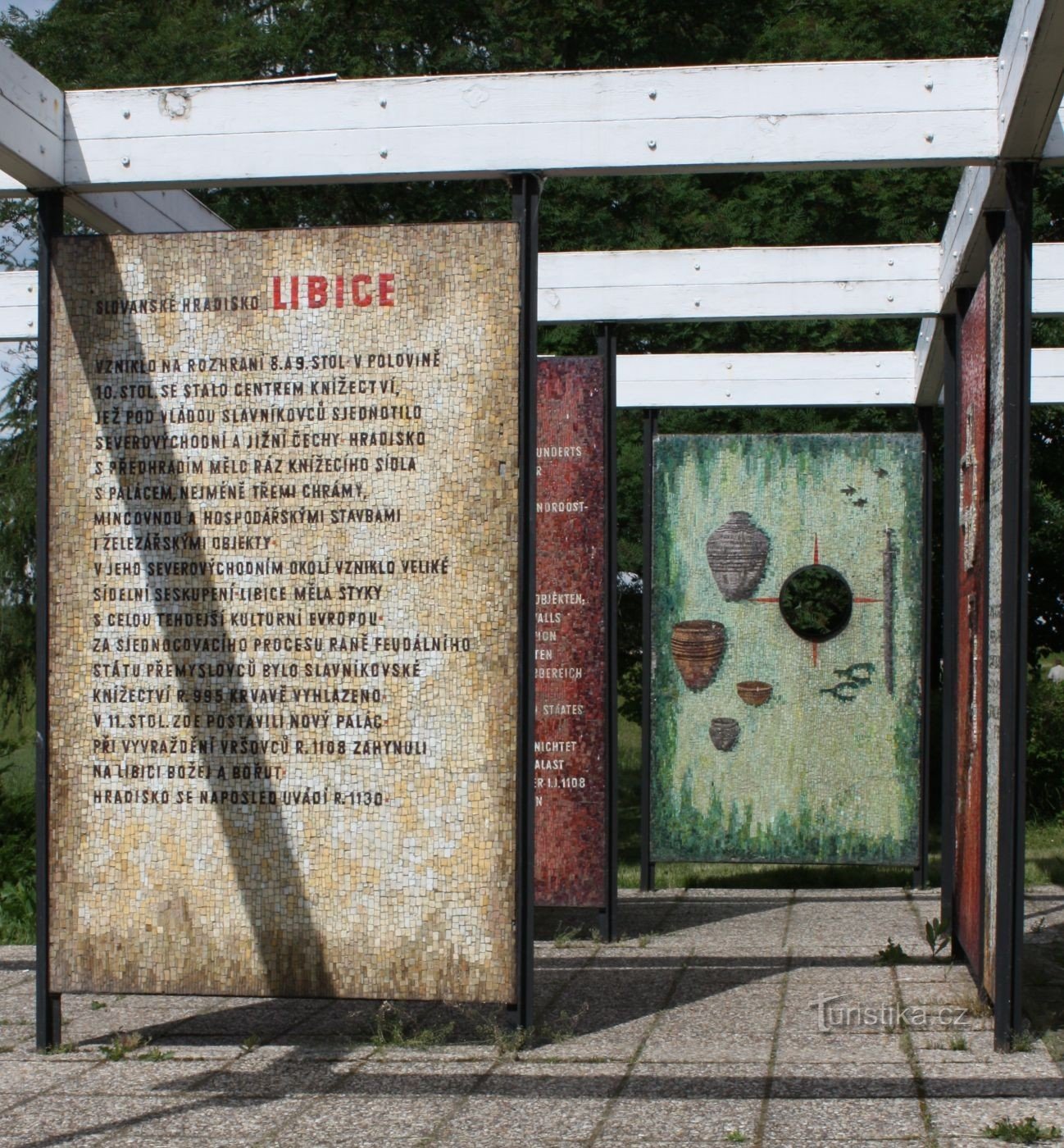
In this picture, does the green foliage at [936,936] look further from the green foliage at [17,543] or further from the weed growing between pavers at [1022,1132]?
the green foliage at [17,543]

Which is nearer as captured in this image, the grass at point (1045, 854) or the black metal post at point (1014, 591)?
the black metal post at point (1014, 591)

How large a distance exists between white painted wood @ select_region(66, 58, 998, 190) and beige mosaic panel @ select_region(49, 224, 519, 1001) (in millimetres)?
261

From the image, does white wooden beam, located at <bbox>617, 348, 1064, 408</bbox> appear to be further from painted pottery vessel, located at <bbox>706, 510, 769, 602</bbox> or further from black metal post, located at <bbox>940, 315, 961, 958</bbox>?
black metal post, located at <bbox>940, 315, 961, 958</bbox>

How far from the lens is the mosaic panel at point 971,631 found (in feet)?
20.8

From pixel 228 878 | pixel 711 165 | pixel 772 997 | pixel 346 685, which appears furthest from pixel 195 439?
pixel 772 997

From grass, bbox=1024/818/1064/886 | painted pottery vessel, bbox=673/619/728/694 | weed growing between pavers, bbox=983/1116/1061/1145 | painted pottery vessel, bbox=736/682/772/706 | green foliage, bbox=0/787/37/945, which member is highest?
painted pottery vessel, bbox=673/619/728/694

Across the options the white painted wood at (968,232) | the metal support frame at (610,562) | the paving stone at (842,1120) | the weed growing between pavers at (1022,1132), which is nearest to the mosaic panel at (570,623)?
the metal support frame at (610,562)

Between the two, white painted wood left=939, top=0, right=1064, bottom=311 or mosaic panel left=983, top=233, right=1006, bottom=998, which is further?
mosaic panel left=983, top=233, right=1006, bottom=998

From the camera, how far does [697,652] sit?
10.5 m

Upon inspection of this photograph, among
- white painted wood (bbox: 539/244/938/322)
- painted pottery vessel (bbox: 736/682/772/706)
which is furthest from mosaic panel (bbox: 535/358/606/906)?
painted pottery vessel (bbox: 736/682/772/706)

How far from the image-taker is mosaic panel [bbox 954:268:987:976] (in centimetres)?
634

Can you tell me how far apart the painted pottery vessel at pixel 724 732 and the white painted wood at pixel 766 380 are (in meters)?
1.93

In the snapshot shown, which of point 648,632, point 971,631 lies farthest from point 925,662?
point 971,631

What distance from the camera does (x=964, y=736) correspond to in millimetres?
7047
